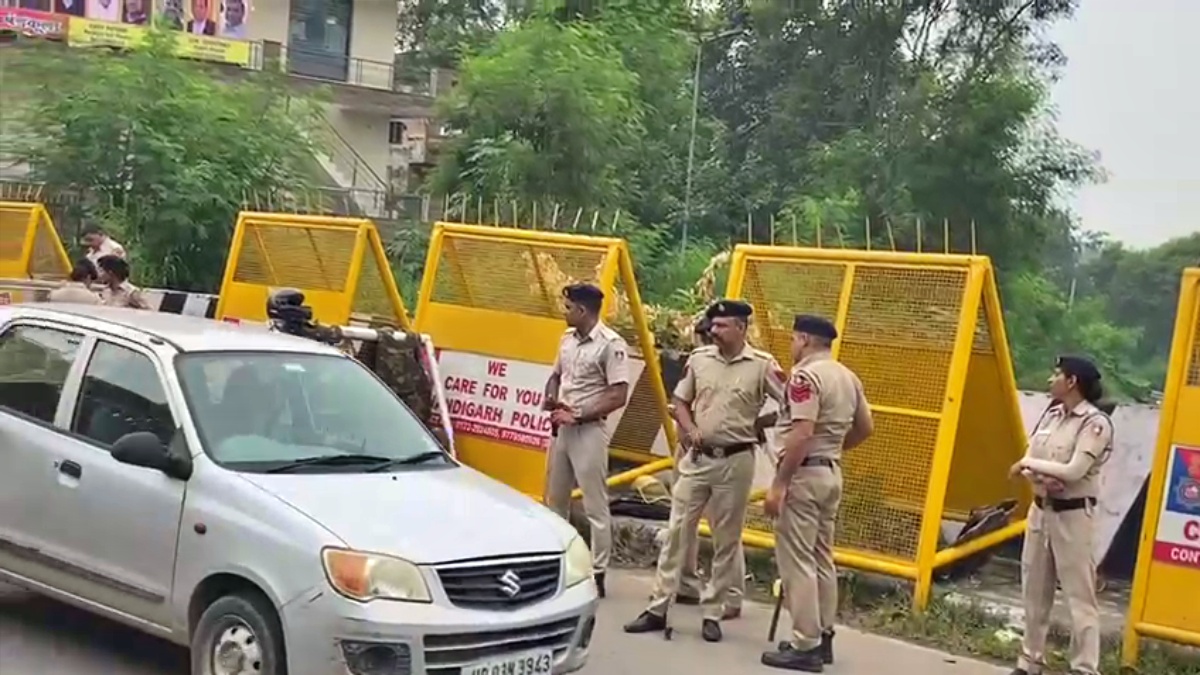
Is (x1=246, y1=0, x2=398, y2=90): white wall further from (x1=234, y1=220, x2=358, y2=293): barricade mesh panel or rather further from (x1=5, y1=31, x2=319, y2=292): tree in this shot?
(x1=234, y1=220, x2=358, y2=293): barricade mesh panel

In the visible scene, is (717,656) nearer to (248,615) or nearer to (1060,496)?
(1060,496)

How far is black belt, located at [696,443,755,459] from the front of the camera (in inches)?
292

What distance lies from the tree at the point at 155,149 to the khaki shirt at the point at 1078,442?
13.2 metres

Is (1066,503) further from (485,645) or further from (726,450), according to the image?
(485,645)

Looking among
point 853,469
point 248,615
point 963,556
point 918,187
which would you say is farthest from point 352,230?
point 918,187

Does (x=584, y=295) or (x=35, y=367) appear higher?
(x=584, y=295)

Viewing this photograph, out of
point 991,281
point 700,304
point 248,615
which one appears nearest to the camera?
point 248,615

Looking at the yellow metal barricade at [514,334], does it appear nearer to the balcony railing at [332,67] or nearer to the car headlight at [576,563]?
the car headlight at [576,563]

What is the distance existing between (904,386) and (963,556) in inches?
44.5

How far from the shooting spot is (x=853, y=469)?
8500mm

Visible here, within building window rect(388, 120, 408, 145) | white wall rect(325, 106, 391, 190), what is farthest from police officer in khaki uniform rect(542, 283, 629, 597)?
building window rect(388, 120, 408, 145)

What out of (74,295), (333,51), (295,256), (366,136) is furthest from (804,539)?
(366,136)

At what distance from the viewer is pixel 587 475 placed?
820cm

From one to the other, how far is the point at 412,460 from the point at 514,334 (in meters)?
3.77
